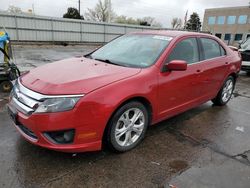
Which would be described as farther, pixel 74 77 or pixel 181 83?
pixel 181 83

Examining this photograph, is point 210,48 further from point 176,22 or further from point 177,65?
point 176,22

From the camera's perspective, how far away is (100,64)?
3.59 m

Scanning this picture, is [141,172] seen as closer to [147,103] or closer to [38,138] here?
[147,103]

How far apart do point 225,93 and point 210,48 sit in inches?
51.8

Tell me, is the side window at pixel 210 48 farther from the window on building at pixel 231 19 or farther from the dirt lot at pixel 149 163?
the window on building at pixel 231 19

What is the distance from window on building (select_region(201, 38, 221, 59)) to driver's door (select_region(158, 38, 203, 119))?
30cm

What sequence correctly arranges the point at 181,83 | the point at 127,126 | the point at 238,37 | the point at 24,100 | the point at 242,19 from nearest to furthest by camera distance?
the point at 24,100, the point at 127,126, the point at 181,83, the point at 242,19, the point at 238,37

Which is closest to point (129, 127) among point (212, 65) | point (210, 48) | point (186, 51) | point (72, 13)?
point (186, 51)

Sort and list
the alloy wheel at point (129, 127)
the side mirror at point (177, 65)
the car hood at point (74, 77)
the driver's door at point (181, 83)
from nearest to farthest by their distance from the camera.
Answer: the car hood at point (74, 77) → the alloy wheel at point (129, 127) → the side mirror at point (177, 65) → the driver's door at point (181, 83)

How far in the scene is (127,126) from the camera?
10.7ft

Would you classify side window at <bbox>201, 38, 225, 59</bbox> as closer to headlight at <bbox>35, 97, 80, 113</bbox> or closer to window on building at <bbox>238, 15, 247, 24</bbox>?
headlight at <bbox>35, 97, 80, 113</bbox>

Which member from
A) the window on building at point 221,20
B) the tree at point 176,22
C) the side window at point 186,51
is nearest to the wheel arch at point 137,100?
the side window at point 186,51

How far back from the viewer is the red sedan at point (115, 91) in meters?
2.70

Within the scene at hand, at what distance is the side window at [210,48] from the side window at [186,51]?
298 mm
